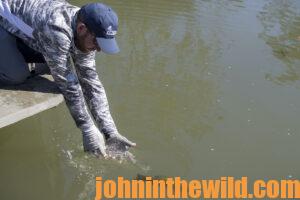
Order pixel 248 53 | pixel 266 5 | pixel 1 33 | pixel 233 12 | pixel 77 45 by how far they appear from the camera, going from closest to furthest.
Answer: pixel 77 45 → pixel 1 33 → pixel 248 53 → pixel 233 12 → pixel 266 5

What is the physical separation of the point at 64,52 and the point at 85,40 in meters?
0.18

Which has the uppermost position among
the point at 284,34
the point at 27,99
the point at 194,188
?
the point at 27,99

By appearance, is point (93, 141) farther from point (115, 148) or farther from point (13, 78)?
point (13, 78)

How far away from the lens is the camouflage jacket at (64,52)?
3598 mm

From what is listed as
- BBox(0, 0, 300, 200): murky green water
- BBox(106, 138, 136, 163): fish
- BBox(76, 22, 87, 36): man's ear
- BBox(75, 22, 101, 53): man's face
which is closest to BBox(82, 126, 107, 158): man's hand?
BBox(106, 138, 136, 163): fish

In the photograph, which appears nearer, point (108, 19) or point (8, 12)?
point (108, 19)

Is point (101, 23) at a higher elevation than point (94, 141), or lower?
higher

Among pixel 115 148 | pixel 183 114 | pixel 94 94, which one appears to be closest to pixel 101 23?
pixel 94 94

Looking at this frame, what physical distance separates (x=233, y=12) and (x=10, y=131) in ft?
18.2

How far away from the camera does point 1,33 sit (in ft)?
13.6

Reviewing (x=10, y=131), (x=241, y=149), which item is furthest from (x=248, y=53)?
(x=10, y=131)

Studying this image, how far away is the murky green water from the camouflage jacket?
0.57 metres

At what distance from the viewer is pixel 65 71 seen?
3705 millimetres

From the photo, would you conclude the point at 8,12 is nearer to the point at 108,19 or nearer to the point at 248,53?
the point at 108,19
